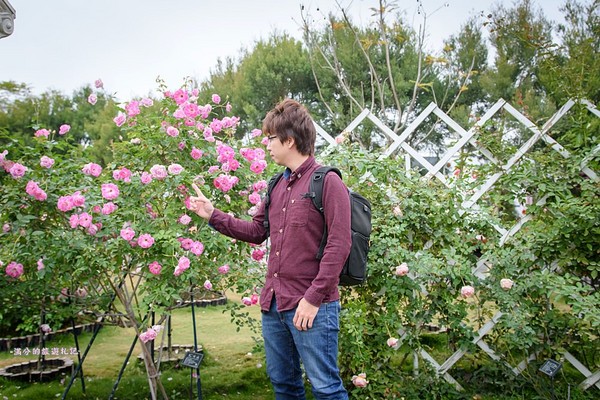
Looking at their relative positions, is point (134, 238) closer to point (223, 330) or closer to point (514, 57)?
point (223, 330)

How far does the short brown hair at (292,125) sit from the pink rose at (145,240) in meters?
0.79

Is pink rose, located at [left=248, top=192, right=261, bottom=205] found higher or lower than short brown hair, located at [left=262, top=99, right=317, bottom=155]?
lower

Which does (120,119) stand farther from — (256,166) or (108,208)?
(256,166)

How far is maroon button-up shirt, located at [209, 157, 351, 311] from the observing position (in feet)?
4.98

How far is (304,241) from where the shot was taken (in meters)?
1.62

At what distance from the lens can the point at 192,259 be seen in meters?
2.33

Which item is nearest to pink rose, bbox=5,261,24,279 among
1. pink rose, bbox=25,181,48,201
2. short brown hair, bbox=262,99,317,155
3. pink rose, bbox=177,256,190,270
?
pink rose, bbox=25,181,48,201

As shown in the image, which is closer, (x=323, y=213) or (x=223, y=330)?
(x=323, y=213)

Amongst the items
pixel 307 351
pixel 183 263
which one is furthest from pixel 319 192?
pixel 183 263

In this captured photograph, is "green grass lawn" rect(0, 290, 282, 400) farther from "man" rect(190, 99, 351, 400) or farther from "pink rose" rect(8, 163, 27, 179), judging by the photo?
"pink rose" rect(8, 163, 27, 179)

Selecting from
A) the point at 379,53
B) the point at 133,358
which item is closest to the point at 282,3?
the point at 379,53

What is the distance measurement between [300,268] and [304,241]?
8 centimetres

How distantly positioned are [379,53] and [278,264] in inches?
435

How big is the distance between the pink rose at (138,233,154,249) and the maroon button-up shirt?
26.2 inches
